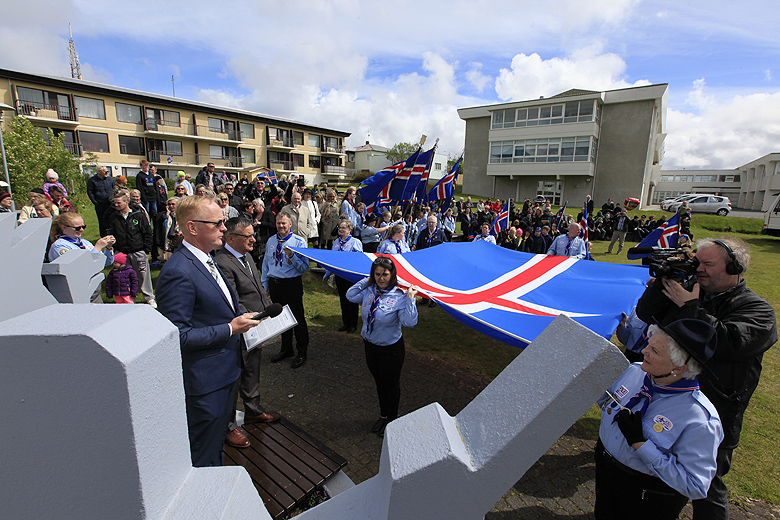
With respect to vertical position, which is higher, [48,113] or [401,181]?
[48,113]

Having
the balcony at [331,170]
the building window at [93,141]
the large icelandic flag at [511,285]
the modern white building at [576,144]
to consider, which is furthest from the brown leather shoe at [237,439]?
the balcony at [331,170]

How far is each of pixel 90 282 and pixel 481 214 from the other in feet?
46.7

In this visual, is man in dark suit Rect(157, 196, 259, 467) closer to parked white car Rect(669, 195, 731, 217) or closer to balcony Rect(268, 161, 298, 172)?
parked white car Rect(669, 195, 731, 217)

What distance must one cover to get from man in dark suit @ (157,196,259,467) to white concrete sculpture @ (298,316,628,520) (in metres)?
1.45

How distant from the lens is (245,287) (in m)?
3.62

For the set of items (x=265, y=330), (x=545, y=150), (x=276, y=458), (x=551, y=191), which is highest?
(x=545, y=150)

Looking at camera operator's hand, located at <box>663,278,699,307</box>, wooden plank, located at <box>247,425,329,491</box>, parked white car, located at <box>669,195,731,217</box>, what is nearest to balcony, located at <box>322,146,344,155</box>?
parked white car, located at <box>669,195,731,217</box>

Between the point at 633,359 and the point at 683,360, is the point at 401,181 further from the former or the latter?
the point at 683,360

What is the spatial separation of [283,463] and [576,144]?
115 ft

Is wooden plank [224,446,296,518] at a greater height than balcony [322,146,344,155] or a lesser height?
lesser

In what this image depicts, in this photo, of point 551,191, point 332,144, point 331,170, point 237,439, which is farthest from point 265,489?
point 332,144

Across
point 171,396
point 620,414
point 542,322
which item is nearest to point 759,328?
point 620,414

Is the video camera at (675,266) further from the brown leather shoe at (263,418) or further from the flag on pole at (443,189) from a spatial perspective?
the flag on pole at (443,189)

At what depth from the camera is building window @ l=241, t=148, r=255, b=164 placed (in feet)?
125
